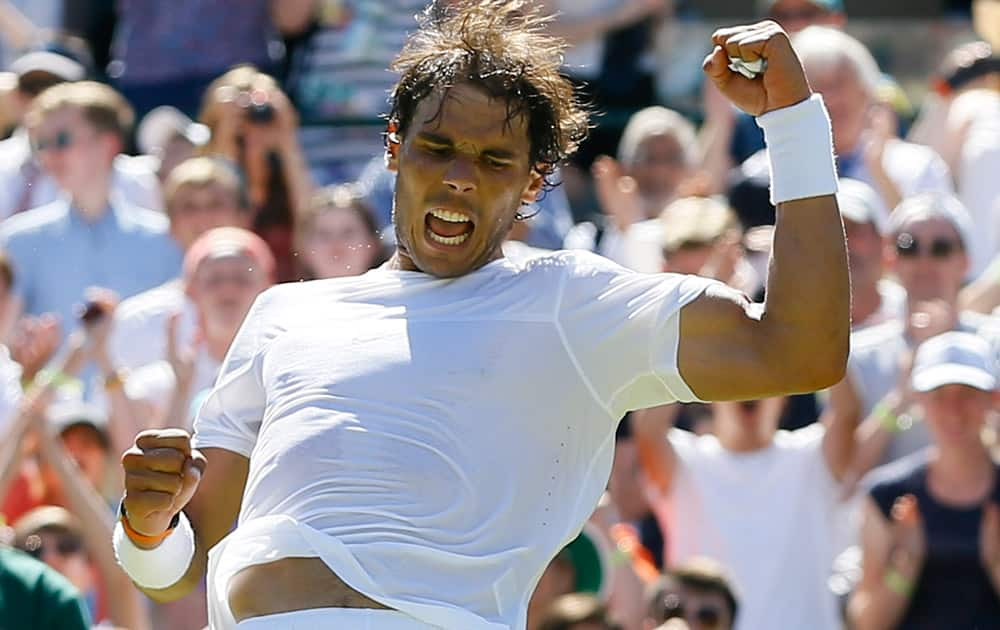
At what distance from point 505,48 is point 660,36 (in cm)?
640

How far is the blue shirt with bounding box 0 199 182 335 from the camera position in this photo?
7.79 metres

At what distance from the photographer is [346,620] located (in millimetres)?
3305

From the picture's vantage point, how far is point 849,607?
258 inches

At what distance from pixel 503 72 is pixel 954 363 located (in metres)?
3.29

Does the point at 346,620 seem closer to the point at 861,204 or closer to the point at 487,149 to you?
the point at 487,149

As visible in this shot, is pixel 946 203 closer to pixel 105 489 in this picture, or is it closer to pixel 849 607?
pixel 849 607

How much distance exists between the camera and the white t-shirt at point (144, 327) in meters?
7.45

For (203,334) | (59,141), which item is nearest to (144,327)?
(203,334)

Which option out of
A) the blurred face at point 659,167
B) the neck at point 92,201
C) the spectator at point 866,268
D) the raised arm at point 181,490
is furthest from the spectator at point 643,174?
the raised arm at point 181,490

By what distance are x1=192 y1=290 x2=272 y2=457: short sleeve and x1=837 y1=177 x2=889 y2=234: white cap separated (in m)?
3.47

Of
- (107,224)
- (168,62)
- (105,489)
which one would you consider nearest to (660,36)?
(168,62)

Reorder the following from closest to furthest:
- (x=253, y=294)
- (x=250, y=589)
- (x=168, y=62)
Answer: (x=250, y=589)
(x=253, y=294)
(x=168, y=62)

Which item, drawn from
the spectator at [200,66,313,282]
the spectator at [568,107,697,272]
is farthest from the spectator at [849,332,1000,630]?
the spectator at [200,66,313,282]

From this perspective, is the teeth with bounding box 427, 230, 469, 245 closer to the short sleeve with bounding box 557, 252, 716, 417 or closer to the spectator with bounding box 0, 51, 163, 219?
the short sleeve with bounding box 557, 252, 716, 417
